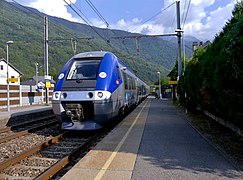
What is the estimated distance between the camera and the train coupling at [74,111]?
9.82 meters

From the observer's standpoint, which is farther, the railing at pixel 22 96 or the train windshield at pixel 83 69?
the railing at pixel 22 96

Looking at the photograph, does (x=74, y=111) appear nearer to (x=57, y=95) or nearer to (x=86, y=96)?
(x=86, y=96)

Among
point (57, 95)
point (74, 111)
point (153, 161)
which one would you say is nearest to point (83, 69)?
point (57, 95)

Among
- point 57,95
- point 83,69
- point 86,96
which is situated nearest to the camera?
point 86,96

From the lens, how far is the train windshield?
1075 cm

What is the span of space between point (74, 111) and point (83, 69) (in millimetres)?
1869

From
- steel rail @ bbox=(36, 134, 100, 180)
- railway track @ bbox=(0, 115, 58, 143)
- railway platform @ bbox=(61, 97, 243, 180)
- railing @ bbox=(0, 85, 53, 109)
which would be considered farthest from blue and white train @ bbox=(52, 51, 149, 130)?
railing @ bbox=(0, 85, 53, 109)

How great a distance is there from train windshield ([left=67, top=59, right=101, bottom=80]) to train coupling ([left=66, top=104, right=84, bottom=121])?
1155mm

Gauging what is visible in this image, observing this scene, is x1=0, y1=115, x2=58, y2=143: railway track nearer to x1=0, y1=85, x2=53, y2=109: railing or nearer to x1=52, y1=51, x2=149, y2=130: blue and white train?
x1=52, y1=51, x2=149, y2=130: blue and white train

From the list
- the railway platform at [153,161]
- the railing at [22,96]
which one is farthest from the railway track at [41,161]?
the railing at [22,96]

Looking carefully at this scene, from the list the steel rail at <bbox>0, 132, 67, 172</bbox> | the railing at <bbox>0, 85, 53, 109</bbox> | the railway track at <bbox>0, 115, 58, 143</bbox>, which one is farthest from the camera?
the railing at <bbox>0, 85, 53, 109</bbox>

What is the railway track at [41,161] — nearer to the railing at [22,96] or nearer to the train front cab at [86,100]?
the train front cab at [86,100]

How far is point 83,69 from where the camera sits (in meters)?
11.0

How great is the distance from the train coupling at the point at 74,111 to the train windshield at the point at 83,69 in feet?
3.79
